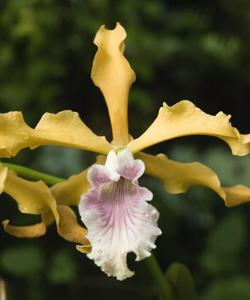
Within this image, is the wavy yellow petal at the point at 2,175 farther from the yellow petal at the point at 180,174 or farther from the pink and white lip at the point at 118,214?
the yellow petal at the point at 180,174

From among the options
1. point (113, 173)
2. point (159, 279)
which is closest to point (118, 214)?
point (113, 173)

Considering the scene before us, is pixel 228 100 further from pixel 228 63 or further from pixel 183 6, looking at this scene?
pixel 183 6

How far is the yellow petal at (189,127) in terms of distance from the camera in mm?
1599

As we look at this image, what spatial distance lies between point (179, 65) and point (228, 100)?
13.1 inches

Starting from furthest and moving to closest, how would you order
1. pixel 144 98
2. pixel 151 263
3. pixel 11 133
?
pixel 144 98 → pixel 151 263 → pixel 11 133

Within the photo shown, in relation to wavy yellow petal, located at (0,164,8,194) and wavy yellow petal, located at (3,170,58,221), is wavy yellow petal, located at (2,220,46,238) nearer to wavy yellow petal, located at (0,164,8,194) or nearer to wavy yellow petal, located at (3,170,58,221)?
wavy yellow petal, located at (3,170,58,221)

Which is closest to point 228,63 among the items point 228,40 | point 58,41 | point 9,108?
point 228,40

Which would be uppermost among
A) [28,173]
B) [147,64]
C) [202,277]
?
[28,173]

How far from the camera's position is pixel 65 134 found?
5.53 ft

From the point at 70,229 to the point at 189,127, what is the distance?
1.06ft

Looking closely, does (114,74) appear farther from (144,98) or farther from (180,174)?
(144,98)

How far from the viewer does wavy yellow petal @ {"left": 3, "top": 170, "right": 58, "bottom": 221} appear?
174cm

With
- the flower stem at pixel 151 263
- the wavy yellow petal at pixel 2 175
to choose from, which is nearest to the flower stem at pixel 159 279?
the flower stem at pixel 151 263

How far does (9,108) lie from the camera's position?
3.23 m
